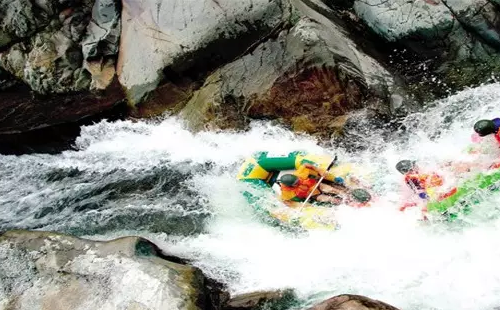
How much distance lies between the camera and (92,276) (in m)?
6.02

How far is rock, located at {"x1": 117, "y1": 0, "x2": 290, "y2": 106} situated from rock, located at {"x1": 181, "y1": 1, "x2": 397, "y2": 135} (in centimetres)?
41

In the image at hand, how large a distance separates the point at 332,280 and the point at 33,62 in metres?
8.51

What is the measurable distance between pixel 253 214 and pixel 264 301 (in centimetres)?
174

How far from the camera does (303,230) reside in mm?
Result: 6961

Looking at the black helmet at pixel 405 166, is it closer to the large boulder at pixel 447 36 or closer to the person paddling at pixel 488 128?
the person paddling at pixel 488 128

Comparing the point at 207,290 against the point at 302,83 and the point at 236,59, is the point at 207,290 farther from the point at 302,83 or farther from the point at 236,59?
the point at 236,59

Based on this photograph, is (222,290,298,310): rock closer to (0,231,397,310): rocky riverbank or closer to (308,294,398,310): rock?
(0,231,397,310): rocky riverbank

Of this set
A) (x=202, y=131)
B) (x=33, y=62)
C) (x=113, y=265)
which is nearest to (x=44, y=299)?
(x=113, y=265)

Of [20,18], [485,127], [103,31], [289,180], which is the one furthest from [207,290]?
[20,18]

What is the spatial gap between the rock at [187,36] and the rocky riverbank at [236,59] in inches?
0.8

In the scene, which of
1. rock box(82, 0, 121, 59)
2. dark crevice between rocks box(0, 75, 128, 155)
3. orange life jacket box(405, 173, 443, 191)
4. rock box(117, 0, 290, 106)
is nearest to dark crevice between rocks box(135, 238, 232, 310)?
orange life jacket box(405, 173, 443, 191)

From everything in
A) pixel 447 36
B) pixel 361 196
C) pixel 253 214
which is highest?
pixel 447 36

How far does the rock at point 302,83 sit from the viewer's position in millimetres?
8664

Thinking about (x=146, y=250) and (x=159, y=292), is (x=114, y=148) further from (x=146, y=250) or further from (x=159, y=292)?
(x=159, y=292)
